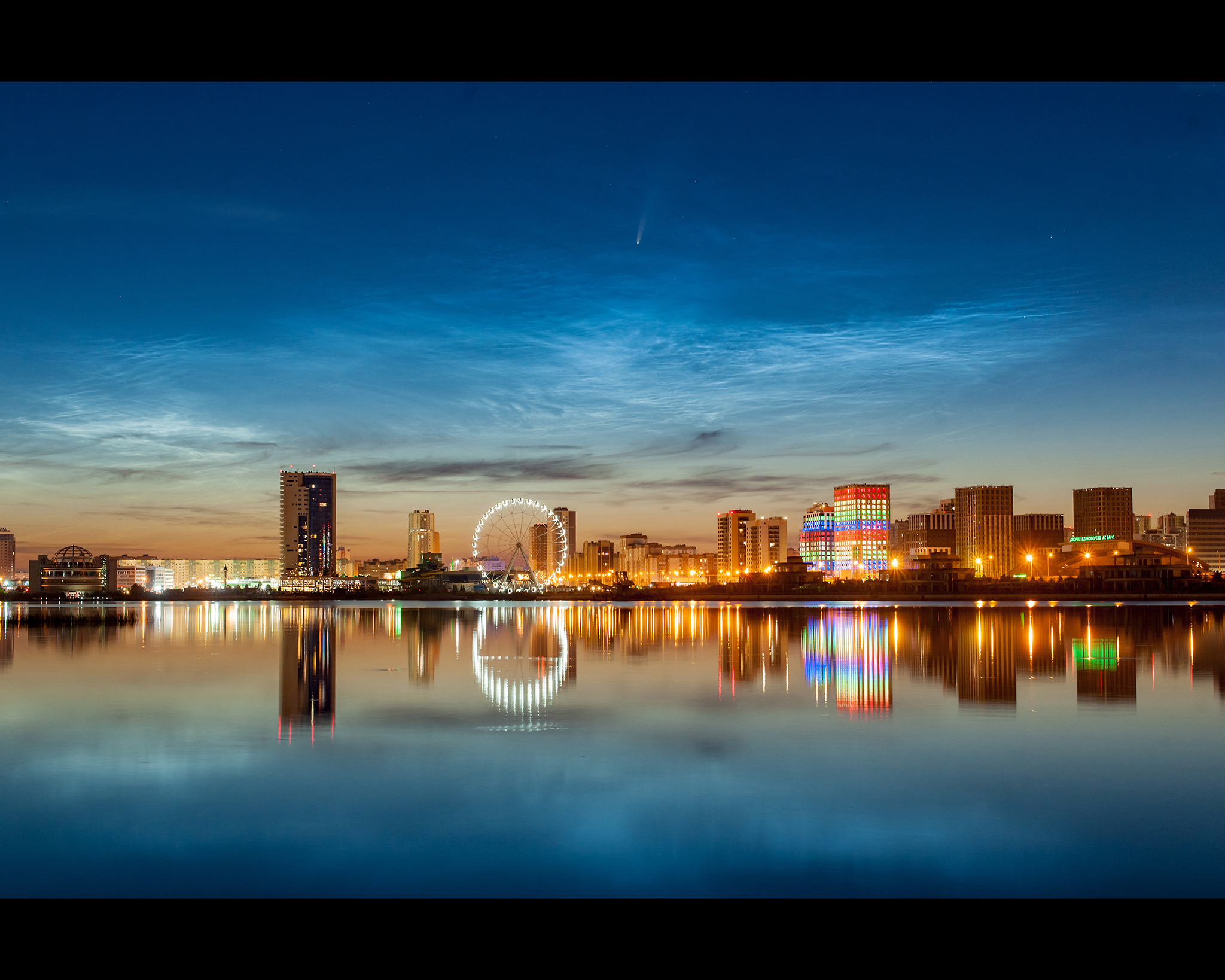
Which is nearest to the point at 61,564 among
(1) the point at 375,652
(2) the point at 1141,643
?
(1) the point at 375,652

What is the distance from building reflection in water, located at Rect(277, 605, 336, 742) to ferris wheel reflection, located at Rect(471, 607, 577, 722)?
347 cm

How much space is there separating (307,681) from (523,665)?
648cm

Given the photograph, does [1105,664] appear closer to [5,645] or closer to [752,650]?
[752,650]

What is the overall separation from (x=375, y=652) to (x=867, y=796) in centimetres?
2466

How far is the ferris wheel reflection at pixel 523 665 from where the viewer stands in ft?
64.3

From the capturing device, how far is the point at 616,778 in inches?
487

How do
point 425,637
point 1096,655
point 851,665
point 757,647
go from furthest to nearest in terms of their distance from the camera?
point 425,637 → point 757,647 → point 1096,655 → point 851,665

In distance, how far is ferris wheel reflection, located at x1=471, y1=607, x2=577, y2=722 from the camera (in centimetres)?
1961

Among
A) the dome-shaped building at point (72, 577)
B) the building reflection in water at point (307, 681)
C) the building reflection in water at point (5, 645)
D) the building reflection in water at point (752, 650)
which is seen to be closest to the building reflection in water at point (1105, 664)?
the building reflection in water at point (752, 650)

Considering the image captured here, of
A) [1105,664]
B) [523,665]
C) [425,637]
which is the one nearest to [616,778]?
[523,665]

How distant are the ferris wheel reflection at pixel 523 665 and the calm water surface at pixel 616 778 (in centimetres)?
21
